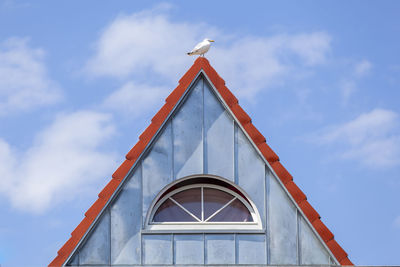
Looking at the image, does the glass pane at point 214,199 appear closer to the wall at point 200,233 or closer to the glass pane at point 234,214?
the glass pane at point 234,214

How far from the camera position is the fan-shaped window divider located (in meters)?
17.2

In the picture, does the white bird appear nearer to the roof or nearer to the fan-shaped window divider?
the roof

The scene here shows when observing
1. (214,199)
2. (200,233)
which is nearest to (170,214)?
(200,233)

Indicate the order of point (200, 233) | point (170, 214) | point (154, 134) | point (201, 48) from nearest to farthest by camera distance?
point (200, 233) < point (154, 134) < point (170, 214) < point (201, 48)

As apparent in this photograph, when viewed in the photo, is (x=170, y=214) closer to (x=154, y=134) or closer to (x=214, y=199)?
(x=214, y=199)

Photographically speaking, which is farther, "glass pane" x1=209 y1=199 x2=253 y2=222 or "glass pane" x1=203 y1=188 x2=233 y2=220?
"glass pane" x1=203 y1=188 x2=233 y2=220

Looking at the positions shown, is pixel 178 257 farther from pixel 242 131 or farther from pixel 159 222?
pixel 242 131

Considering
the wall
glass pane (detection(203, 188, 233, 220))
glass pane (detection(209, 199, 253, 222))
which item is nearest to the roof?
the wall

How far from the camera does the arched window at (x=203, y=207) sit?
17250 millimetres

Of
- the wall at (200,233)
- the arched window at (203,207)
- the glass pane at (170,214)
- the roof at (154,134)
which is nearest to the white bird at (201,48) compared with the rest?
the roof at (154,134)

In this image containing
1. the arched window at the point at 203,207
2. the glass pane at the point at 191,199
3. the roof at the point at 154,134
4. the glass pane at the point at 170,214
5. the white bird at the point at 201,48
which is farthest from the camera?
the white bird at the point at 201,48

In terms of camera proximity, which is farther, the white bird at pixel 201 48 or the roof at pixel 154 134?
the white bird at pixel 201 48

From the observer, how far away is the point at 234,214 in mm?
17484

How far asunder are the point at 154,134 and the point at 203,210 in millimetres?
1835
